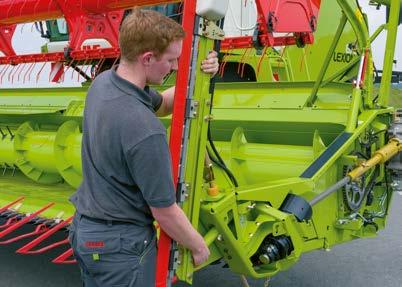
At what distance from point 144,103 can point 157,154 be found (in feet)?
0.64

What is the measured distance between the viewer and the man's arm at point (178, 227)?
5.66 ft

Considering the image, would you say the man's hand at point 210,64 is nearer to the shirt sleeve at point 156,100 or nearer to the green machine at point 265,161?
the green machine at point 265,161

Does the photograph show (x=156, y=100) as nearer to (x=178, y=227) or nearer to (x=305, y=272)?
(x=178, y=227)

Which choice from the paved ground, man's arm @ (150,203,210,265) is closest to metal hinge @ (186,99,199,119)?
man's arm @ (150,203,210,265)

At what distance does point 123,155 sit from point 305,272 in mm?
2714

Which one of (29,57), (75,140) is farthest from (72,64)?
(75,140)

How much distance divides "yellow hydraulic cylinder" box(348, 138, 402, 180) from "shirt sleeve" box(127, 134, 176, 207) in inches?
57.9

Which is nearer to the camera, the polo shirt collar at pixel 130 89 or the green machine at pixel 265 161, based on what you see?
the polo shirt collar at pixel 130 89

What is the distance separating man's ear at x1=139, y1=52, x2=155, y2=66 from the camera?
167 centimetres

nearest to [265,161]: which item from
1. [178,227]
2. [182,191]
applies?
[182,191]

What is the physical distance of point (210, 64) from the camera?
78.9 inches

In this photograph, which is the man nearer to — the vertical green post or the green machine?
the green machine

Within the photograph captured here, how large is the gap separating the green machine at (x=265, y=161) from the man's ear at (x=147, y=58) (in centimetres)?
31

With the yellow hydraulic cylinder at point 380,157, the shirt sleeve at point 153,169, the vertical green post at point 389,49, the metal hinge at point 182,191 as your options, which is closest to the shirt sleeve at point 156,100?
the metal hinge at point 182,191
